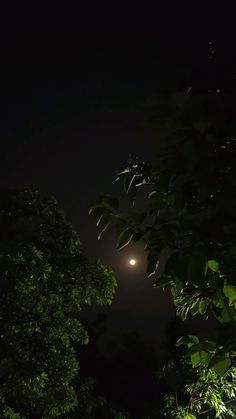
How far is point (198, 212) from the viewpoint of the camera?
1.53 m

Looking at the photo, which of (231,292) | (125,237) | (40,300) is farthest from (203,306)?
(40,300)

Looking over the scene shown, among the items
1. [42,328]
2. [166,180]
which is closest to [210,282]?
[166,180]

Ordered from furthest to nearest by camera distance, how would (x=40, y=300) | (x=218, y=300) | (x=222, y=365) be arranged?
(x=40, y=300)
(x=218, y=300)
(x=222, y=365)

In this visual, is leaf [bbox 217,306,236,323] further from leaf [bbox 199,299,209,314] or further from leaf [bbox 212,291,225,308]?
leaf [bbox 199,299,209,314]

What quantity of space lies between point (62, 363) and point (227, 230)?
6.72 metres

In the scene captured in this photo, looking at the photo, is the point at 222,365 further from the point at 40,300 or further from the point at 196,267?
the point at 40,300

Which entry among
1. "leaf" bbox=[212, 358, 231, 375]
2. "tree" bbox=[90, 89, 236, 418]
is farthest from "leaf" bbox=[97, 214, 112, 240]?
"leaf" bbox=[212, 358, 231, 375]

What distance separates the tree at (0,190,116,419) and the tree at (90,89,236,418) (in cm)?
498

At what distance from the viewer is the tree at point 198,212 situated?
53.7 inches

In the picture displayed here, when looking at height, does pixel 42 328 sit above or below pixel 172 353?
above

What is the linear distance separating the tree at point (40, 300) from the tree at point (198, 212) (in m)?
4.98

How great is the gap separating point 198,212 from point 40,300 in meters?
6.75

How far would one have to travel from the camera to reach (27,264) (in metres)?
7.27

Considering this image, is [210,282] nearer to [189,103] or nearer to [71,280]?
[189,103]
